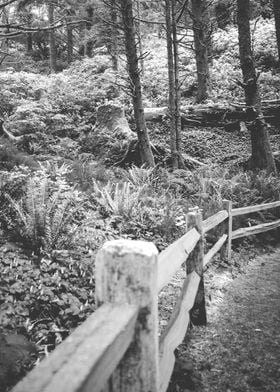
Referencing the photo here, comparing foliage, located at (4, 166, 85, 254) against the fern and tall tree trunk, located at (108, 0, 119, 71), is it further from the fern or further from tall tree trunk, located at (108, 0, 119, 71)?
tall tree trunk, located at (108, 0, 119, 71)

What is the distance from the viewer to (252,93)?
9727 mm

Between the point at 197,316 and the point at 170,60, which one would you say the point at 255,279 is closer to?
the point at 197,316

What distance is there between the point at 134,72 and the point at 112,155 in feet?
9.94

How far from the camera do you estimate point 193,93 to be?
1706 cm

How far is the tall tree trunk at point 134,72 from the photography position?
27.2 feet

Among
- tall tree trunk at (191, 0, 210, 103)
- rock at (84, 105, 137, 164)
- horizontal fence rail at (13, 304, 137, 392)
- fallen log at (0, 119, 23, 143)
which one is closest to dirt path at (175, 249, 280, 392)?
horizontal fence rail at (13, 304, 137, 392)

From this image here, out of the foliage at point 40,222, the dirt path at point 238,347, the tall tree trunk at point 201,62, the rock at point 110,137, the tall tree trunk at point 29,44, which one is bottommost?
the dirt path at point 238,347

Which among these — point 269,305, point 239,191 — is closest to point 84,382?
point 269,305

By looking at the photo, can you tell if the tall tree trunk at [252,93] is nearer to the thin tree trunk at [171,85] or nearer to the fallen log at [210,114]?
the thin tree trunk at [171,85]

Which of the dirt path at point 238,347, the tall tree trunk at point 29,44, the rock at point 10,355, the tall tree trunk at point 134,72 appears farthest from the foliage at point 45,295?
the tall tree trunk at point 29,44

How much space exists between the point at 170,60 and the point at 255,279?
24.2 feet

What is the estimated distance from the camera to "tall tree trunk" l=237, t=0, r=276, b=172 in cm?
951

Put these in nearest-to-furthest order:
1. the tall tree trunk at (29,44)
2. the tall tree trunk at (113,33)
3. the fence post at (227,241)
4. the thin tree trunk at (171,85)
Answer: the fence post at (227,241), the tall tree trunk at (113,33), the thin tree trunk at (171,85), the tall tree trunk at (29,44)

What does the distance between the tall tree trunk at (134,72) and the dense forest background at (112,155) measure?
31mm
